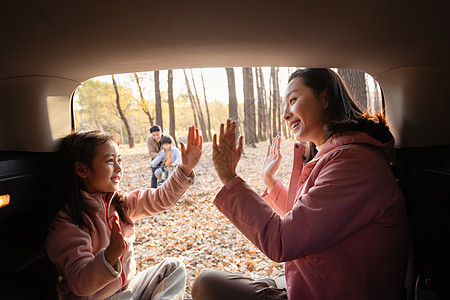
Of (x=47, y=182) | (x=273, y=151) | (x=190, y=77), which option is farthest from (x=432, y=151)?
(x=190, y=77)

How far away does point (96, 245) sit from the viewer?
4.93 feet

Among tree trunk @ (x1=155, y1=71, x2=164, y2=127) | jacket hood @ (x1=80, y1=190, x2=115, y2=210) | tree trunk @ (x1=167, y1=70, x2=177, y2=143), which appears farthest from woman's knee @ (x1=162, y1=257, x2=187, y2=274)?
tree trunk @ (x1=155, y1=71, x2=164, y2=127)

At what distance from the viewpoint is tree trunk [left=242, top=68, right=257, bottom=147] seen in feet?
19.7

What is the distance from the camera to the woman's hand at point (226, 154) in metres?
1.28

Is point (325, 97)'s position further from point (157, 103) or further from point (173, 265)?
point (157, 103)

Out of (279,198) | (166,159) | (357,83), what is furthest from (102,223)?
(166,159)

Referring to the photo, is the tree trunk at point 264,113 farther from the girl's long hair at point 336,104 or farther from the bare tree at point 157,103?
the girl's long hair at point 336,104

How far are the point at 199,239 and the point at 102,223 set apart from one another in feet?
8.85

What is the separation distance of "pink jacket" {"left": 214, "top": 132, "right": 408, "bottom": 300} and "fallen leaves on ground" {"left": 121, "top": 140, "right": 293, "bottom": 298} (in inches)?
72.8

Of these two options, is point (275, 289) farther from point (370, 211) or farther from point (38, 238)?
point (38, 238)

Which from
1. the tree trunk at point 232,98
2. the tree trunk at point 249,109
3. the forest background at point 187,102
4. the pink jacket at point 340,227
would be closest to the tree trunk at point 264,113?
the forest background at point 187,102

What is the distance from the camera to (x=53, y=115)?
1.71 metres

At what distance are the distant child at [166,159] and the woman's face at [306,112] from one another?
4026mm

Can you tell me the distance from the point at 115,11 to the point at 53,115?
94cm
